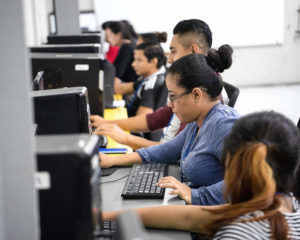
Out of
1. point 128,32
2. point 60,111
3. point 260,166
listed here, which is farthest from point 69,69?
point 128,32

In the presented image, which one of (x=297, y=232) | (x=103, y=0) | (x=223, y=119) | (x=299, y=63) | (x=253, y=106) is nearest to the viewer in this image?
(x=297, y=232)

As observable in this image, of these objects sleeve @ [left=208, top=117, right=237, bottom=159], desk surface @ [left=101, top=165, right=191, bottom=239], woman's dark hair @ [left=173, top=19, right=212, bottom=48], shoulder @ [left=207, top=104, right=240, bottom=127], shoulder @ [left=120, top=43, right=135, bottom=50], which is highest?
woman's dark hair @ [left=173, top=19, right=212, bottom=48]

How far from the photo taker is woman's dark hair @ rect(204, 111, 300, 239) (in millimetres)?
999

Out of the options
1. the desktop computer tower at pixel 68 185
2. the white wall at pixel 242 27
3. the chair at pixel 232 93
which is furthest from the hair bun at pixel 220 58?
the white wall at pixel 242 27

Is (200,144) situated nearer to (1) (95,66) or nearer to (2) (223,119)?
(2) (223,119)

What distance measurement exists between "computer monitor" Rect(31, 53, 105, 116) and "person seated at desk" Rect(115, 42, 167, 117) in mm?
627

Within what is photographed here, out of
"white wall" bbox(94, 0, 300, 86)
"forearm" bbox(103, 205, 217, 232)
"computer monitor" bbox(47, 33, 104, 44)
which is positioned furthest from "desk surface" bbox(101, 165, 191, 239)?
"white wall" bbox(94, 0, 300, 86)

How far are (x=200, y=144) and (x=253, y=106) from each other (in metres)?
4.47

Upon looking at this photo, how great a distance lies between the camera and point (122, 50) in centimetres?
485

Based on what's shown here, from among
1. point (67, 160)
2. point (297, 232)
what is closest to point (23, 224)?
point (67, 160)

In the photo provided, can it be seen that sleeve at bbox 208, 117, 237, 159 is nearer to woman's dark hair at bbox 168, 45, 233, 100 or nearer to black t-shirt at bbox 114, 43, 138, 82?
woman's dark hair at bbox 168, 45, 233, 100

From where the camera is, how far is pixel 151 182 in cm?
168

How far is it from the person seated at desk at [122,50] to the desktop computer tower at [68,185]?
385cm

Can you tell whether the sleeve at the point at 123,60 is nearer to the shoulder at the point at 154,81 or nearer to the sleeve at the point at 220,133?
the shoulder at the point at 154,81
